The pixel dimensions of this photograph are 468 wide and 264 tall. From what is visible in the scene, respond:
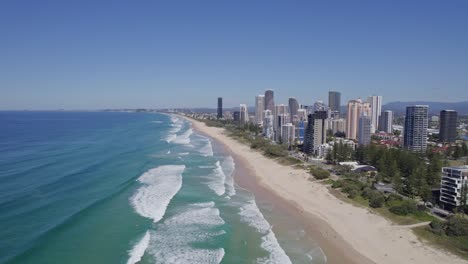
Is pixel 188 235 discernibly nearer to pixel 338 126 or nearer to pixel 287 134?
pixel 287 134

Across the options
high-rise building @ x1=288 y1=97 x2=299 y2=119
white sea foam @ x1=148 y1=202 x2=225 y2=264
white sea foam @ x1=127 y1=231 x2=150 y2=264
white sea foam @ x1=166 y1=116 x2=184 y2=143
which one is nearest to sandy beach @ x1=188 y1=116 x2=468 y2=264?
white sea foam @ x1=148 y1=202 x2=225 y2=264

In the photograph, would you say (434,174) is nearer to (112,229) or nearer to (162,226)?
(162,226)

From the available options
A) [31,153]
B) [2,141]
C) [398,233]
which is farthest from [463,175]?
[2,141]

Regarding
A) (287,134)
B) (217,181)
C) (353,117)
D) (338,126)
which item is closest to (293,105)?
(338,126)

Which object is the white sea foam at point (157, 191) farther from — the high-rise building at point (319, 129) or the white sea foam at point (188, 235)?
the high-rise building at point (319, 129)

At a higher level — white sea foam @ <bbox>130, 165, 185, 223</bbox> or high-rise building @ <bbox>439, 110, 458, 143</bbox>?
high-rise building @ <bbox>439, 110, 458, 143</bbox>

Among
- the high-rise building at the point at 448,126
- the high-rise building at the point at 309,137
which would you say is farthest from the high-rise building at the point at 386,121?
the high-rise building at the point at 309,137

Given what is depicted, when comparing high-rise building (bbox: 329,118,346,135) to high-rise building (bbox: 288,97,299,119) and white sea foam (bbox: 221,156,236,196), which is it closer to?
high-rise building (bbox: 288,97,299,119)
